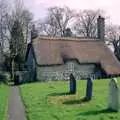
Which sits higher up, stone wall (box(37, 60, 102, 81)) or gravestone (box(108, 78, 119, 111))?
gravestone (box(108, 78, 119, 111))

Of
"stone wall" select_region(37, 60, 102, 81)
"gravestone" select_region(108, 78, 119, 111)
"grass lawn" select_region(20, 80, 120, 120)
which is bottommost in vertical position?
"stone wall" select_region(37, 60, 102, 81)

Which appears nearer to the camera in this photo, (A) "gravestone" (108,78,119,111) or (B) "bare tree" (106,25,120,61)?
(A) "gravestone" (108,78,119,111)

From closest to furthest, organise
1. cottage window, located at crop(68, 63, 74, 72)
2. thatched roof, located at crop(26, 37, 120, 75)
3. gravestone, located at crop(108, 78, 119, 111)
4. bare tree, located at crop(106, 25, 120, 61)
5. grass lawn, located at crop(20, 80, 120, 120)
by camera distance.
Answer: grass lawn, located at crop(20, 80, 120, 120)
gravestone, located at crop(108, 78, 119, 111)
thatched roof, located at crop(26, 37, 120, 75)
cottage window, located at crop(68, 63, 74, 72)
bare tree, located at crop(106, 25, 120, 61)

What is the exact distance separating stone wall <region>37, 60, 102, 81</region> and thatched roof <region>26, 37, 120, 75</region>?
70 cm

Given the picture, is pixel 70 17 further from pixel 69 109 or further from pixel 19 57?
pixel 69 109

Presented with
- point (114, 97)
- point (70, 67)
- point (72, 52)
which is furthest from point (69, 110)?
point (72, 52)

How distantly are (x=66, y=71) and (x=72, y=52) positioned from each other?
298 cm

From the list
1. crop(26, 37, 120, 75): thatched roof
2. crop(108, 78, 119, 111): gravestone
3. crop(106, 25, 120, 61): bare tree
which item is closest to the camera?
crop(108, 78, 119, 111): gravestone

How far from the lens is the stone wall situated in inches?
1818

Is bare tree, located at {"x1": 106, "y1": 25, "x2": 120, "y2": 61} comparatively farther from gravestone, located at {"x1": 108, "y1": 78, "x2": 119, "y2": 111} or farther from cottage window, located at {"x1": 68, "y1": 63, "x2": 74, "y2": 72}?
gravestone, located at {"x1": 108, "y1": 78, "x2": 119, "y2": 111}

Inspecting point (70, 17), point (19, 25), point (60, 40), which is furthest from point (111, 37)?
point (60, 40)

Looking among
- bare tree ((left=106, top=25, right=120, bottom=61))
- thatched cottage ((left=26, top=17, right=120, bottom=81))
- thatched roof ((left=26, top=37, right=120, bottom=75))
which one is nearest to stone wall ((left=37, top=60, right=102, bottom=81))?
thatched cottage ((left=26, top=17, right=120, bottom=81))

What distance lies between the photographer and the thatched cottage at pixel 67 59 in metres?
46.3

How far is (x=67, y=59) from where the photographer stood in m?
47.2
